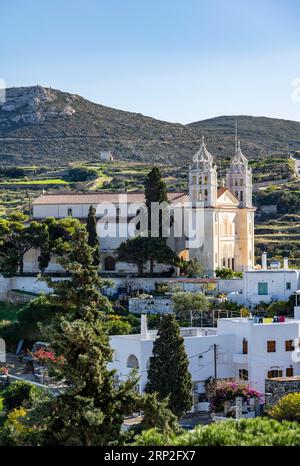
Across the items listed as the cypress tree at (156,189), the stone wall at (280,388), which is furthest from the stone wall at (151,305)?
the stone wall at (280,388)

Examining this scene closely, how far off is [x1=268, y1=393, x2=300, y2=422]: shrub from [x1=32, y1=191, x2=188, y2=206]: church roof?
2865cm

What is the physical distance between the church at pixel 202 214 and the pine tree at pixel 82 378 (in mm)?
29585

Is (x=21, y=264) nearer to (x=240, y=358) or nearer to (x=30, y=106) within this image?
(x=240, y=358)

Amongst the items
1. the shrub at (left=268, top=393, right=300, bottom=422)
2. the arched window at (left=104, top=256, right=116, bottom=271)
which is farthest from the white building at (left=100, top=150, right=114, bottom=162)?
the shrub at (left=268, top=393, right=300, bottom=422)

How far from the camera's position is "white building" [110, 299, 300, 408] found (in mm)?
36781

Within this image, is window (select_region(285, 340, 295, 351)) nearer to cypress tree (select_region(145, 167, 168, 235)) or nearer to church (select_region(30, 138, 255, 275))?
church (select_region(30, 138, 255, 275))

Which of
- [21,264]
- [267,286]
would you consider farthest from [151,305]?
[21,264]

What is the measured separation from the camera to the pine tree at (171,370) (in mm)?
33562

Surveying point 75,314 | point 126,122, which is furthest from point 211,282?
point 126,122

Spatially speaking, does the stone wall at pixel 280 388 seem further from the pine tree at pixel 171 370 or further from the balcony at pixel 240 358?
the balcony at pixel 240 358

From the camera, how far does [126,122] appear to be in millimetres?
143375

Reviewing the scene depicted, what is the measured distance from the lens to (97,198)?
63094 millimetres

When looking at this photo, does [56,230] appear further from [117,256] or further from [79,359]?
[79,359]

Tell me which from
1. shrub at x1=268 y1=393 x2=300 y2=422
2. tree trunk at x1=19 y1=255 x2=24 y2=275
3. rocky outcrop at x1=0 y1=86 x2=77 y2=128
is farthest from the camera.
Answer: rocky outcrop at x1=0 y1=86 x2=77 y2=128
